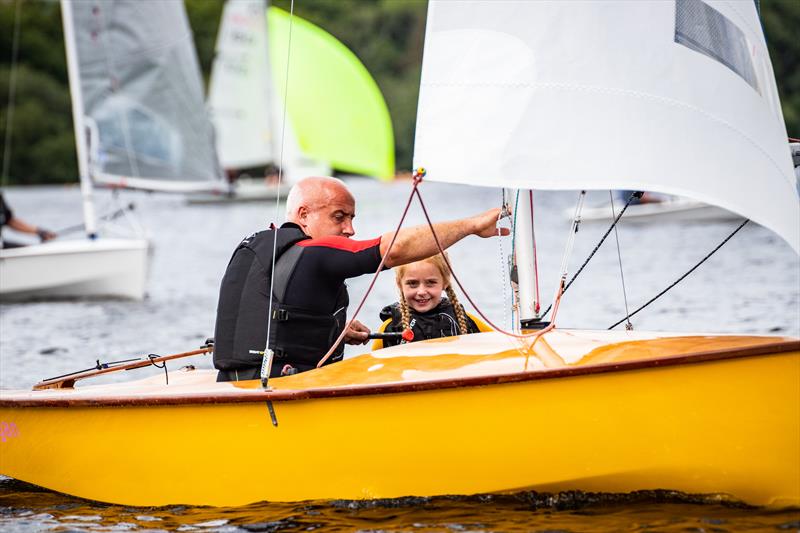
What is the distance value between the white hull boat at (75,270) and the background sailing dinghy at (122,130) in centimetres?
1

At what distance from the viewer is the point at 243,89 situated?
27922 millimetres

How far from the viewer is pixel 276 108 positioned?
95.3 ft

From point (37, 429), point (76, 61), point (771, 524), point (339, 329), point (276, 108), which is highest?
point (276, 108)

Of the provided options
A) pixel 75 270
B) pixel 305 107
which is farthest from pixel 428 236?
pixel 305 107

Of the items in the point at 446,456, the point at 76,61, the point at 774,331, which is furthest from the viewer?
the point at 76,61

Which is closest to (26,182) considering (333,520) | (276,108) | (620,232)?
(276,108)

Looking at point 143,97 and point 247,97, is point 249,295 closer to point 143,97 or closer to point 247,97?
point 143,97

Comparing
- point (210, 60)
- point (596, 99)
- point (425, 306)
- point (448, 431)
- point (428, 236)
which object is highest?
point (210, 60)

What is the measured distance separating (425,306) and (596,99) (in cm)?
131

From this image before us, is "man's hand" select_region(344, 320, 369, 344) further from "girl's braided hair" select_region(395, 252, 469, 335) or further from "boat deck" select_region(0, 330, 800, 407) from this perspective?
"boat deck" select_region(0, 330, 800, 407)

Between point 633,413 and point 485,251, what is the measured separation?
15.0 meters

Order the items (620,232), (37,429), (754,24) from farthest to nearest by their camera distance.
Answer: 1. (620,232)
2. (37,429)
3. (754,24)

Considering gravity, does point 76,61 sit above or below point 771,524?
above

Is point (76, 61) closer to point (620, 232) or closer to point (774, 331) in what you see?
point (774, 331)
